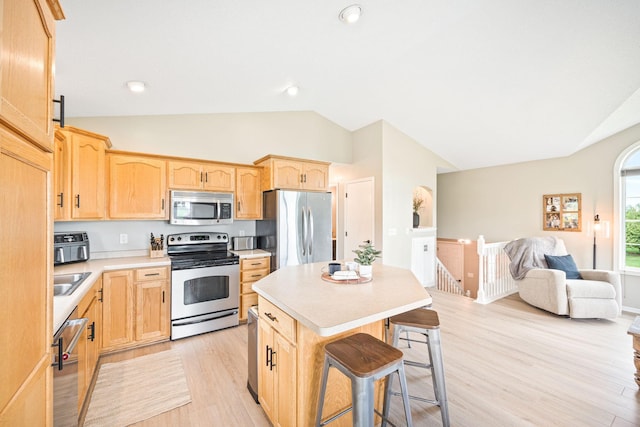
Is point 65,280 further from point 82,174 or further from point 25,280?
point 25,280

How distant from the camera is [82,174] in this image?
261cm

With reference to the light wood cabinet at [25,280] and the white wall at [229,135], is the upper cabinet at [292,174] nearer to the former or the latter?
the white wall at [229,135]

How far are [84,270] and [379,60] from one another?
12.1 feet

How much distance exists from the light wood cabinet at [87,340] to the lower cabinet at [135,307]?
183 millimetres

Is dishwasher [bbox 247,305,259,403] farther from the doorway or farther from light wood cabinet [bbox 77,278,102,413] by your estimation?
the doorway

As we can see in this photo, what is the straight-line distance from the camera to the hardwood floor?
6.15ft

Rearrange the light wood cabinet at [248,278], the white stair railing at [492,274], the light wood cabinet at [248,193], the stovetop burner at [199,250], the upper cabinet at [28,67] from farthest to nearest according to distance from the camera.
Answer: the white stair railing at [492,274] < the light wood cabinet at [248,193] < the light wood cabinet at [248,278] < the stovetop burner at [199,250] < the upper cabinet at [28,67]

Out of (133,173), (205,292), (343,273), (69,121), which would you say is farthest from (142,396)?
(69,121)

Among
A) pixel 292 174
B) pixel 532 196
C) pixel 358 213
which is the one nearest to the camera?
pixel 292 174

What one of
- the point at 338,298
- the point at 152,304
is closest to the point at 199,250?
the point at 152,304

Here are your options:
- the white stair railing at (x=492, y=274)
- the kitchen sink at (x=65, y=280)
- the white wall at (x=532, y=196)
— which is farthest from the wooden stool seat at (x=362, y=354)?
the white wall at (x=532, y=196)

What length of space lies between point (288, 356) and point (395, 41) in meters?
3.02

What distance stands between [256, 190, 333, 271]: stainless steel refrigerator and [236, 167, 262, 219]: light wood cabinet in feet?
0.36

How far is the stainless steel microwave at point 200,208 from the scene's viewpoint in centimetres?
325
